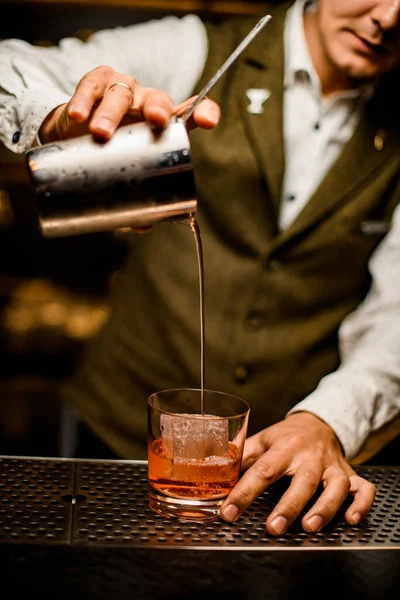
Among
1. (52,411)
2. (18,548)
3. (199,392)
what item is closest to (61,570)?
(18,548)

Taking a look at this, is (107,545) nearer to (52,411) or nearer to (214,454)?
(214,454)

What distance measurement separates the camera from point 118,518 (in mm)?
1049

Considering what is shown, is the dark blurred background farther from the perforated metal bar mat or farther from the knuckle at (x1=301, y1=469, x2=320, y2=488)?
the knuckle at (x1=301, y1=469, x2=320, y2=488)

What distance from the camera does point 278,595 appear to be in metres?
0.89

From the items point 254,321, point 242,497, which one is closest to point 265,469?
point 242,497

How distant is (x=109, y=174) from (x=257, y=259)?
3.14ft

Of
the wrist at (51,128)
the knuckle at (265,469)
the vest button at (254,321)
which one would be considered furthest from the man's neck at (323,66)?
the knuckle at (265,469)

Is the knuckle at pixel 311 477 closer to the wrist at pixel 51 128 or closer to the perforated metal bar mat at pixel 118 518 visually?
the perforated metal bar mat at pixel 118 518

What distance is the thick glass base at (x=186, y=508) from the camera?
3.50ft

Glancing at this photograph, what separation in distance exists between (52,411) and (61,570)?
2794 millimetres

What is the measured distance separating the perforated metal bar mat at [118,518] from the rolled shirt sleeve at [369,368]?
0.61 feet

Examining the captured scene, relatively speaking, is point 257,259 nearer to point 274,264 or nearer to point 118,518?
point 274,264

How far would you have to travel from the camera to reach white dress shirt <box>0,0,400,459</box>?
4.51 ft

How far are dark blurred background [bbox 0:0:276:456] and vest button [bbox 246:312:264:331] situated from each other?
5.46ft
